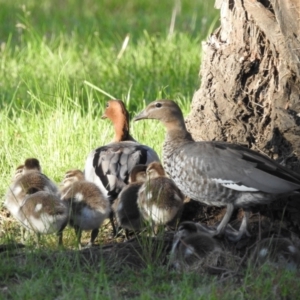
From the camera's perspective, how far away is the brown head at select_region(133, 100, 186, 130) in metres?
6.89

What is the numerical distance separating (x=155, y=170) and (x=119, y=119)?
1.44m

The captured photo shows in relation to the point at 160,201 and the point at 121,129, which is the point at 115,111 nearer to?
the point at 121,129

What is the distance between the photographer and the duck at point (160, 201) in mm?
6477

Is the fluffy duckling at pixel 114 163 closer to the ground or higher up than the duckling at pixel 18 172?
higher up

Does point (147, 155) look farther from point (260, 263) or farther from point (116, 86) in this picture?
point (116, 86)

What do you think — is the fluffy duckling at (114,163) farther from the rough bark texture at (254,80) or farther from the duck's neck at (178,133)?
the duck's neck at (178,133)

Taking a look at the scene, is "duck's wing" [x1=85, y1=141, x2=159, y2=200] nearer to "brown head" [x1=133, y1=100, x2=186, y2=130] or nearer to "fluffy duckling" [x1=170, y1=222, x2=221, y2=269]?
"brown head" [x1=133, y1=100, x2=186, y2=130]

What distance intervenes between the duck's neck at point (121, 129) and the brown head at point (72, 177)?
1022 millimetres

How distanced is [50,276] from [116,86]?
4.89 m

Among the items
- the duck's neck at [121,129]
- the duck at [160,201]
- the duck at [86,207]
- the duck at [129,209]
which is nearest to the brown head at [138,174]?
the duck at [129,209]

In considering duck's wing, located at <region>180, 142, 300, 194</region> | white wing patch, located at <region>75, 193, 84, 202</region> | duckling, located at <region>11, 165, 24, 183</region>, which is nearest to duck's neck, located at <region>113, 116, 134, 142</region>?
duckling, located at <region>11, 165, 24, 183</region>

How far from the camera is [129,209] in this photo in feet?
22.0

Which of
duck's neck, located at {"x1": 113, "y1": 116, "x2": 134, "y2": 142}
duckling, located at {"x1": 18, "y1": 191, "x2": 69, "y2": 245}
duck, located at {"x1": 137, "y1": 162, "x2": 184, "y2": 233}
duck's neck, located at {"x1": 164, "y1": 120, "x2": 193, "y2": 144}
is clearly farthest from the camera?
duck's neck, located at {"x1": 113, "y1": 116, "x2": 134, "y2": 142}

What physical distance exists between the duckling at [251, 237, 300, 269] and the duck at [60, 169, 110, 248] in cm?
115
